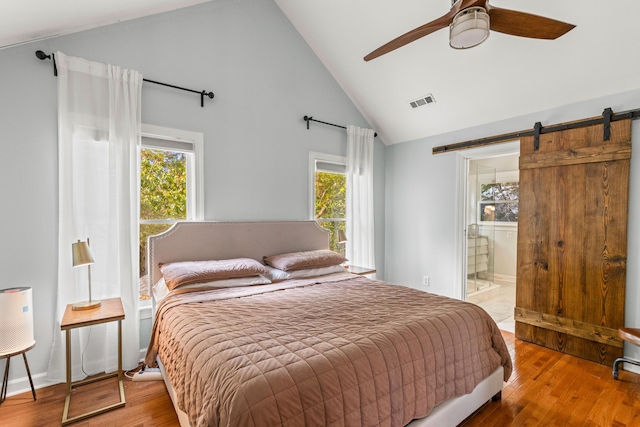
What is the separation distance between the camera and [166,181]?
113 inches

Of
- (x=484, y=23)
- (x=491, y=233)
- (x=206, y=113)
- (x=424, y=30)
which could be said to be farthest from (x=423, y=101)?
(x=206, y=113)

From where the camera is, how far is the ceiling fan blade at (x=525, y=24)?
1689mm

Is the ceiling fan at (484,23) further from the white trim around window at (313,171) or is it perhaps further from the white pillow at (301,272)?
the white pillow at (301,272)

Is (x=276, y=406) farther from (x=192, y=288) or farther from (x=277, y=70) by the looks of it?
(x=277, y=70)

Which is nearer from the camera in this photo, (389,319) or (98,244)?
(389,319)

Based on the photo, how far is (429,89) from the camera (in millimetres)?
3459

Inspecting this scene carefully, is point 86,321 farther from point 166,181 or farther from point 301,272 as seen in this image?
point 301,272

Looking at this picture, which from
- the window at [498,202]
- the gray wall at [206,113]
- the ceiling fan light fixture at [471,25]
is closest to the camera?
the ceiling fan light fixture at [471,25]

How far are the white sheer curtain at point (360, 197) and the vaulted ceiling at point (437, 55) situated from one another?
17.9 inches

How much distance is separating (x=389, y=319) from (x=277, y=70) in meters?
3.01

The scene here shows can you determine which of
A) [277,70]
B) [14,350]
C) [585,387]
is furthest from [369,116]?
[14,350]

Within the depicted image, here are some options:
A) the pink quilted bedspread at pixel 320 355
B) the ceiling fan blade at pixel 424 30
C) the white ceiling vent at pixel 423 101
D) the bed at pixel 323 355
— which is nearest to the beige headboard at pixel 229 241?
the bed at pixel 323 355

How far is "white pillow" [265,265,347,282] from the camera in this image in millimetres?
2885

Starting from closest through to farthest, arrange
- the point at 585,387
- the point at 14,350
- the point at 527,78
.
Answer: the point at 14,350, the point at 585,387, the point at 527,78
